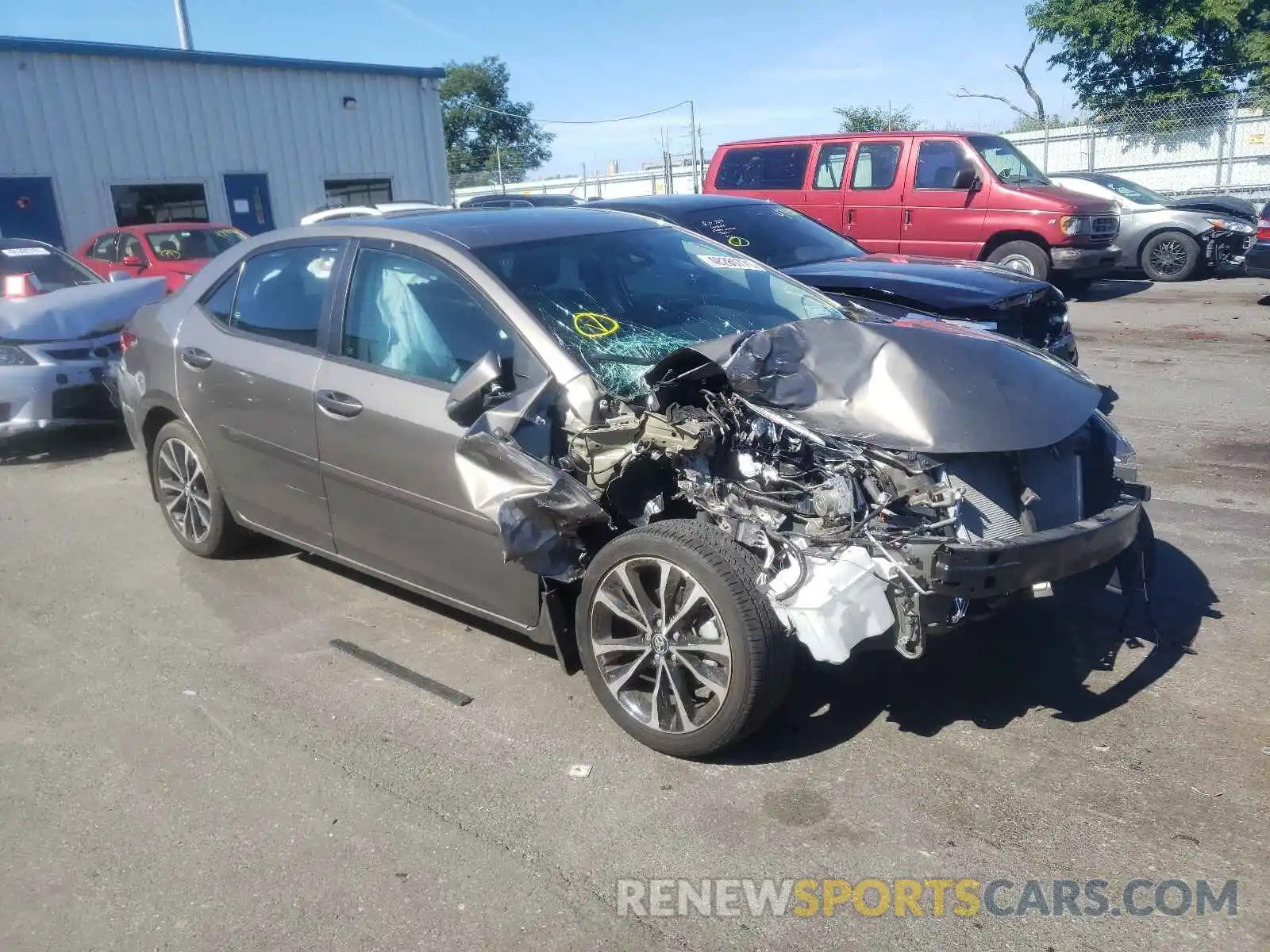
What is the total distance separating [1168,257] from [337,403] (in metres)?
14.4

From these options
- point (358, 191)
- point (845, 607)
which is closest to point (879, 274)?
point (845, 607)

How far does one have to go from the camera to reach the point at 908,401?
3424 millimetres

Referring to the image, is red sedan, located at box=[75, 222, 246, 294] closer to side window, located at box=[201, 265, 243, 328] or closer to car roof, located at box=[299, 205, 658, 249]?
side window, located at box=[201, 265, 243, 328]

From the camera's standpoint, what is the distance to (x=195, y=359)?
203 inches

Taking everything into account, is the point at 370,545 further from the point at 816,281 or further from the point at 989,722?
the point at 816,281

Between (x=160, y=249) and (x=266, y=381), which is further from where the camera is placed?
(x=160, y=249)

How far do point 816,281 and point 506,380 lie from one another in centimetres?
382

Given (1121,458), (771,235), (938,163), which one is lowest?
(1121,458)

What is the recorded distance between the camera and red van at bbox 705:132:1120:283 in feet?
42.1

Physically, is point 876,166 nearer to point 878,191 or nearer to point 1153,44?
point 878,191

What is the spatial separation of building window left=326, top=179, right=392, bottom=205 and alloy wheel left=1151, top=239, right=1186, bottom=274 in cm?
1471

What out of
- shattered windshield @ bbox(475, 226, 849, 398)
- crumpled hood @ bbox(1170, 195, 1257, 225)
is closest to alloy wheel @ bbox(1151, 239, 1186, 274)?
crumpled hood @ bbox(1170, 195, 1257, 225)

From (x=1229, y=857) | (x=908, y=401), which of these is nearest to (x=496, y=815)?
(x=908, y=401)

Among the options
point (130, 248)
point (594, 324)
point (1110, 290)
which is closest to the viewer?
point (594, 324)
